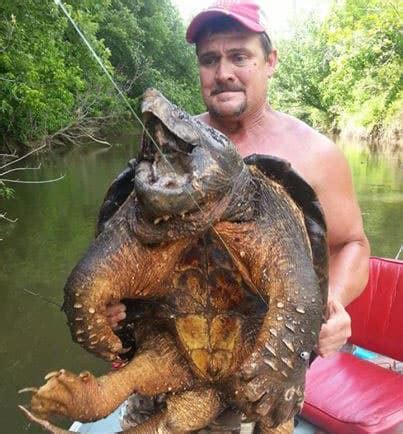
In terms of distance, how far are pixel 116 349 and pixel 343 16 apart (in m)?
21.2

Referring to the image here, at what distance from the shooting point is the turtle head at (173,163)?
100 centimetres

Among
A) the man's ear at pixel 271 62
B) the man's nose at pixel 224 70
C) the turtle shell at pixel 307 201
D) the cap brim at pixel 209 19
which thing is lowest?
the turtle shell at pixel 307 201

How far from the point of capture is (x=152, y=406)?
1.58 metres

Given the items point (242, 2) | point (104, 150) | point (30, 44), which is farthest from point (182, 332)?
point (104, 150)

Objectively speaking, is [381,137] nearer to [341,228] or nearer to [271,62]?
[341,228]

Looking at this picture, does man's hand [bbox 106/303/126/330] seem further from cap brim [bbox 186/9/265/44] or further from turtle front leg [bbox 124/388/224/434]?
cap brim [bbox 186/9/265/44]

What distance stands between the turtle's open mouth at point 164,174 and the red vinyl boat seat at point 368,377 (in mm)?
1687

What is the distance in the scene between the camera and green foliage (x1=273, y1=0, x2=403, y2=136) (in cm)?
1744

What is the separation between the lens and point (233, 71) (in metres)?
1.61

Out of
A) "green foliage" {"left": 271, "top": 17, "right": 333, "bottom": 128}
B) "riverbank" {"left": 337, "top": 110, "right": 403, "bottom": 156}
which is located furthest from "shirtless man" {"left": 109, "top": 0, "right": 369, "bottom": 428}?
"green foliage" {"left": 271, "top": 17, "right": 333, "bottom": 128}

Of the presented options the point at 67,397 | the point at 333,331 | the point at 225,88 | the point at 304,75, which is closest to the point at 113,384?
the point at 67,397

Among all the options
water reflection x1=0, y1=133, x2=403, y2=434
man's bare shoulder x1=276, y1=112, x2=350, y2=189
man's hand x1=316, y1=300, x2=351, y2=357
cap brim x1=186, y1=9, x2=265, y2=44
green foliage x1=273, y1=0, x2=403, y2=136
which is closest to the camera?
man's hand x1=316, y1=300, x2=351, y2=357

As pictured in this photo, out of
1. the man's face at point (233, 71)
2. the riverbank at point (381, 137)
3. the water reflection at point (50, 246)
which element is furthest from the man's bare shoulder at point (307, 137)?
the riverbank at point (381, 137)

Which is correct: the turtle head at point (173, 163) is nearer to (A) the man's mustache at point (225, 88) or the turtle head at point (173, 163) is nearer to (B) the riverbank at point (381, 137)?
(A) the man's mustache at point (225, 88)
